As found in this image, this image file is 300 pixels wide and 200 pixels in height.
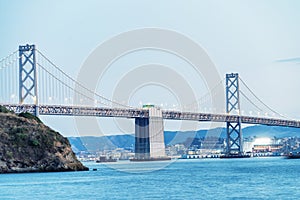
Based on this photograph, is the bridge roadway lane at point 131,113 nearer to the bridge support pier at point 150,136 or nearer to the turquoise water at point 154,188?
the bridge support pier at point 150,136

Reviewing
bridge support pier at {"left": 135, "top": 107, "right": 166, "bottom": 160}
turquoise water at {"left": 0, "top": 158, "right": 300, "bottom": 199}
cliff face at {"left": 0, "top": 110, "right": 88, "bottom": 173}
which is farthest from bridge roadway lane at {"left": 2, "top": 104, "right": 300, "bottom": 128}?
turquoise water at {"left": 0, "top": 158, "right": 300, "bottom": 199}

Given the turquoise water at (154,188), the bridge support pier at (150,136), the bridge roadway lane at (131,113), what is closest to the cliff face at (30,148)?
the turquoise water at (154,188)

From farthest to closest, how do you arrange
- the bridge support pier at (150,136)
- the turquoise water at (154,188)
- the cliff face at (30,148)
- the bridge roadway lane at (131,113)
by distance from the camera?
the bridge support pier at (150,136)
the bridge roadway lane at (131,113)
the cliff face at (30,148)
the turquoise water at (154,188)

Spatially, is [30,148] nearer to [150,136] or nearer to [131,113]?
[131,113]

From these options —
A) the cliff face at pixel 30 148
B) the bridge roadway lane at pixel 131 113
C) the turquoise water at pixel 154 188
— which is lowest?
the turquoise water at pixel 154 188

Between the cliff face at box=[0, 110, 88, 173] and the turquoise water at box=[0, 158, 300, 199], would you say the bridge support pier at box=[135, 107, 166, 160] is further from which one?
the turquoise water at box=[0, 158, 300, 199]

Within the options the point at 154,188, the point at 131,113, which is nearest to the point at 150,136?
the point at 131,113
